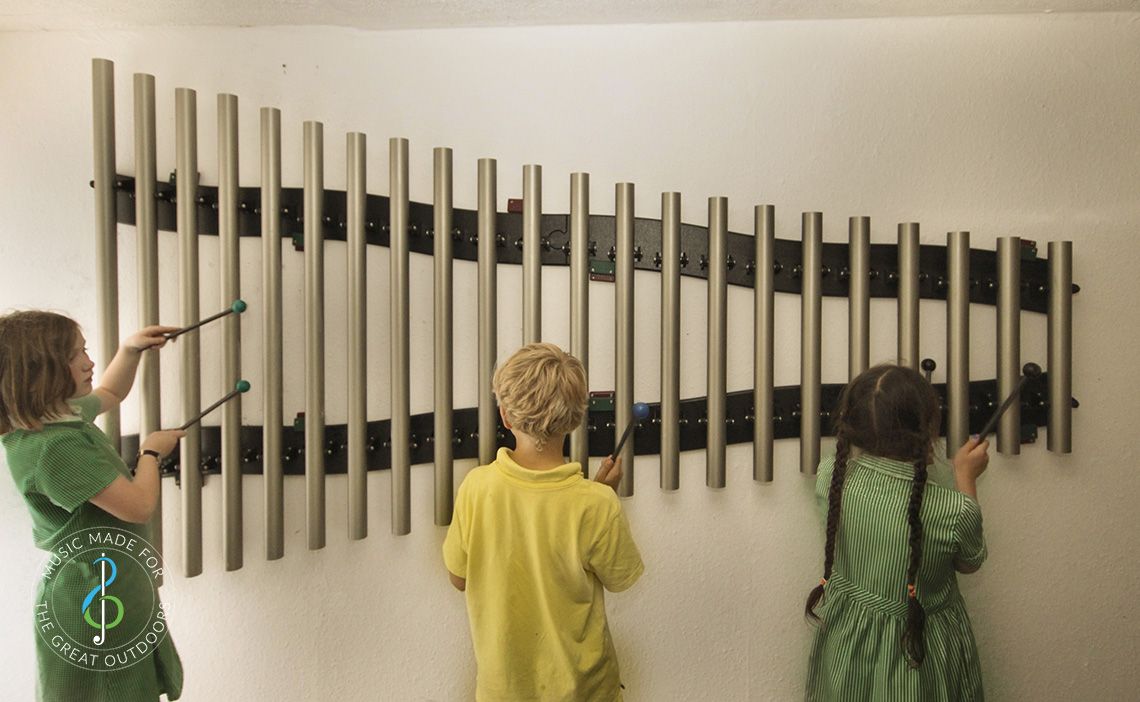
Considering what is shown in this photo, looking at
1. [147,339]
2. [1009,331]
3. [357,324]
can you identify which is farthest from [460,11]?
[1009,331]

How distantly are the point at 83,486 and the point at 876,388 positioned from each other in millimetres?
1392

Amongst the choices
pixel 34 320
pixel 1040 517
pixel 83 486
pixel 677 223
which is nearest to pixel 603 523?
pixel 677 223

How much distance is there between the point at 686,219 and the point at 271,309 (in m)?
0.94

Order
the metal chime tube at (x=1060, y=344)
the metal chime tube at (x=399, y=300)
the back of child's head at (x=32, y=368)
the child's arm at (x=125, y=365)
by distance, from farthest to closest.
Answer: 1. the metal chime tube at (x=1060, y=344)
2. the metal chime tube at (x=399, y=300)
3. the child's arm at (x=125, y=365)
4. the back of child's head at (x=32, y=368)

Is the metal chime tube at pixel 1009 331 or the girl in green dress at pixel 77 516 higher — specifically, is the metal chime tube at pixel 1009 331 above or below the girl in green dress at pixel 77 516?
above

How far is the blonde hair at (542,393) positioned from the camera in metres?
1.11

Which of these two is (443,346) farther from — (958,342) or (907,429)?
(958,342)

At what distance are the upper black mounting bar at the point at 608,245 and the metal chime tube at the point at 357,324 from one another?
5 centimetres

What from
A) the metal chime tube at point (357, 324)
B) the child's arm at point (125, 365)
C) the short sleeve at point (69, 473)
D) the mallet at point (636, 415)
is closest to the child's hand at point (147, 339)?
the child's arm at point (125, 365)

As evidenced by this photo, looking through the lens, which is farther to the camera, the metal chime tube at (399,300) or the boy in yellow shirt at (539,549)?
the metal chime tube at (399,300)

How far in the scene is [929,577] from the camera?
1.23 m

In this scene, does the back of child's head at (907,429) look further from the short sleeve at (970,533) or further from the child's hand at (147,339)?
the child's hand at (147,339)

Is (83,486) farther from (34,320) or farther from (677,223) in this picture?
(677,223)

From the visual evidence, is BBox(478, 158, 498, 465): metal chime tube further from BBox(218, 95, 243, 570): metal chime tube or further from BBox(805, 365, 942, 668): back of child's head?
BBox(805, 365, 942, 668): back of child's head
